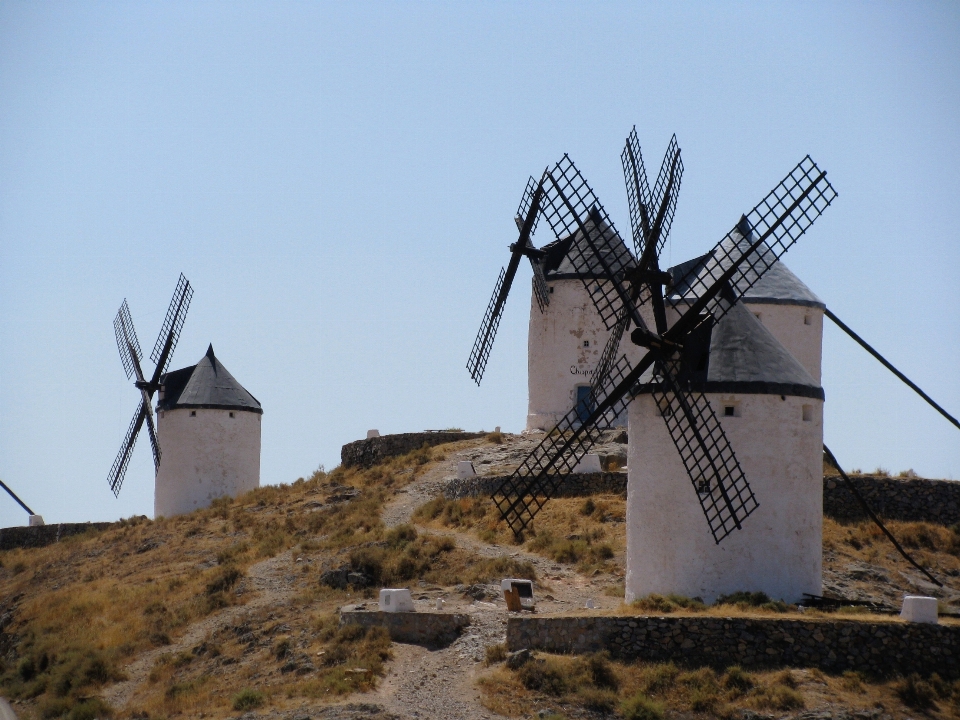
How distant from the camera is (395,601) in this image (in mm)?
22953

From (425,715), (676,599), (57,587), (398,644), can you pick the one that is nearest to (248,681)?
(398,644)

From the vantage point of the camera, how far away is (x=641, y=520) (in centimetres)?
2319

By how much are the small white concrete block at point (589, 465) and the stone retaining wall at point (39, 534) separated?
55.1 ft

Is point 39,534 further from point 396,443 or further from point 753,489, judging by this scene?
point 753,489

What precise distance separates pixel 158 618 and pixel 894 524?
47.7ft

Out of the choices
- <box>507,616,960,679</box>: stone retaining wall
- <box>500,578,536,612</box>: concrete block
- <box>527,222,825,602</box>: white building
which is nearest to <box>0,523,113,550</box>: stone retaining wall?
<box>500,578,536,612</box>: concrete block

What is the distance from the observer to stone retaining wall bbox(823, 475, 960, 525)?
1136 inches

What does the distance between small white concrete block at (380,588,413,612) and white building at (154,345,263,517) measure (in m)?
16.6

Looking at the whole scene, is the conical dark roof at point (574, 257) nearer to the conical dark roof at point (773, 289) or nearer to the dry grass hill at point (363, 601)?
the conical dark roof at point (773, 289)

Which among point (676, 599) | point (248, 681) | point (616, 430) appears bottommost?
point (248, 681)

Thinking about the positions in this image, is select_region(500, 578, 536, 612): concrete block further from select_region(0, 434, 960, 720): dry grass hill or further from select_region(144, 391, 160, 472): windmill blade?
select_region(144, 391, 160, 472): windmill blade

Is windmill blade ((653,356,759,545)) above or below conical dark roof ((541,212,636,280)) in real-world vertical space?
below

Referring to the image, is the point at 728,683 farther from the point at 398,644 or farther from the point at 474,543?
the point at 474,543

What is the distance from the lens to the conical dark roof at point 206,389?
39000 mm
